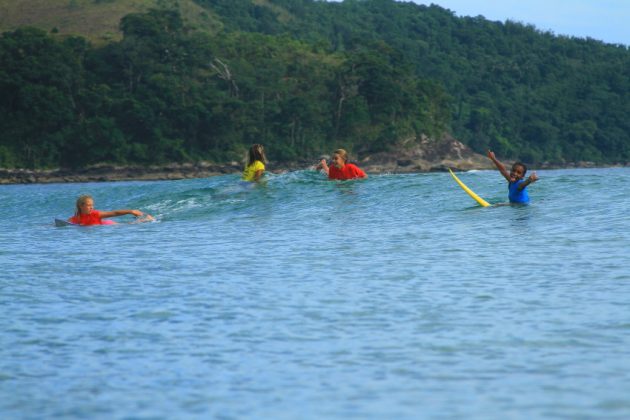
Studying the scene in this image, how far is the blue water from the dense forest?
219 ft

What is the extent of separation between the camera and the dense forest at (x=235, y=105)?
80875 millimetres

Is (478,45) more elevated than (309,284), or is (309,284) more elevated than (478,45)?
(478,45)

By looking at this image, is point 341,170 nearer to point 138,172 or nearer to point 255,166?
point 255,166

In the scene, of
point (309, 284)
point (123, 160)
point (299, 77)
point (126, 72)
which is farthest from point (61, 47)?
point (309, 284)

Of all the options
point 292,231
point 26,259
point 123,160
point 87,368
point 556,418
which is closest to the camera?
point 556,418

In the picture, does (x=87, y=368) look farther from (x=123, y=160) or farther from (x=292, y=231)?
(x=123, y=160)

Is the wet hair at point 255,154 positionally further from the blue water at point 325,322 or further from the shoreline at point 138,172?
the shoreline at point 138,172

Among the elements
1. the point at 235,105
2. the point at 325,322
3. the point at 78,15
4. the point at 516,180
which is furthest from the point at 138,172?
the point at 325,322

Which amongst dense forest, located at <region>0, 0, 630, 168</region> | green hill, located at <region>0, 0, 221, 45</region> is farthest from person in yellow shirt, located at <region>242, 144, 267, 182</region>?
green hill, located at <region>0, 0, 221, 45</region>

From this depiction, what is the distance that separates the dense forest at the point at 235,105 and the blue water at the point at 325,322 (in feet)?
219

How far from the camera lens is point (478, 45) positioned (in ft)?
475

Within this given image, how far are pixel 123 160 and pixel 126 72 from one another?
8.81 metres

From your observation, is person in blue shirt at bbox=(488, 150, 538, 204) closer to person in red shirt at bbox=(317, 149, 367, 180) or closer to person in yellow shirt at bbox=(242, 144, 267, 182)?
person in red shirt at bbox=(317, 149, 367, 180)

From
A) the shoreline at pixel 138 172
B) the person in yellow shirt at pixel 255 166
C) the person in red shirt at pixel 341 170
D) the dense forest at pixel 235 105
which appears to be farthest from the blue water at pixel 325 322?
the dense forest at pixel 235 105
